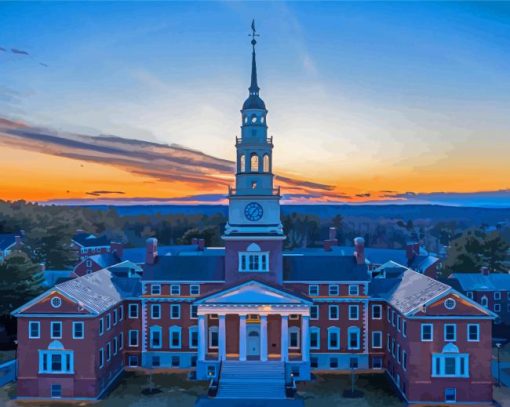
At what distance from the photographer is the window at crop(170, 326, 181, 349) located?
52.0 metres

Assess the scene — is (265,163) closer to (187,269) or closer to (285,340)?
(187,269)

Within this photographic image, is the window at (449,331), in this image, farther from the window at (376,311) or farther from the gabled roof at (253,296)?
the gabled roof at (253,296)

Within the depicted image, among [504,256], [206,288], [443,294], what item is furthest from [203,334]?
[504,256]

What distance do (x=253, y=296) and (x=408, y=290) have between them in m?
14.0

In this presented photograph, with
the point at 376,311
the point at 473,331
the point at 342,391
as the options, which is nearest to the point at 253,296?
the point at 342,391

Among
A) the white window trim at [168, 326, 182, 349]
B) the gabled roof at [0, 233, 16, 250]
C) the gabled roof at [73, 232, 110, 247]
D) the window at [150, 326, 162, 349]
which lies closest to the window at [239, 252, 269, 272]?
the white window trim at [168, 326, 182, 349]

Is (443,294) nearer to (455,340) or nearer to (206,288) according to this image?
(455,340)

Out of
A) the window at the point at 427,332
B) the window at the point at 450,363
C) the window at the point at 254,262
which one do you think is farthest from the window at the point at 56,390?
the window at the point at 450,363

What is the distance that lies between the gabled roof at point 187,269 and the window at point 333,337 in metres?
11.5

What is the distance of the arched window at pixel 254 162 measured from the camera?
50281mm

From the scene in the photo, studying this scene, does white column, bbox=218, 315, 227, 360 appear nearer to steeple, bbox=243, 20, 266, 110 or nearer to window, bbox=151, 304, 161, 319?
window, bbox=151, 304, 161, 319

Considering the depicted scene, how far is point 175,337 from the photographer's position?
171ft

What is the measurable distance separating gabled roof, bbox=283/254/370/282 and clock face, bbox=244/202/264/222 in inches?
253

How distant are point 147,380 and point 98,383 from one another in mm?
5368
